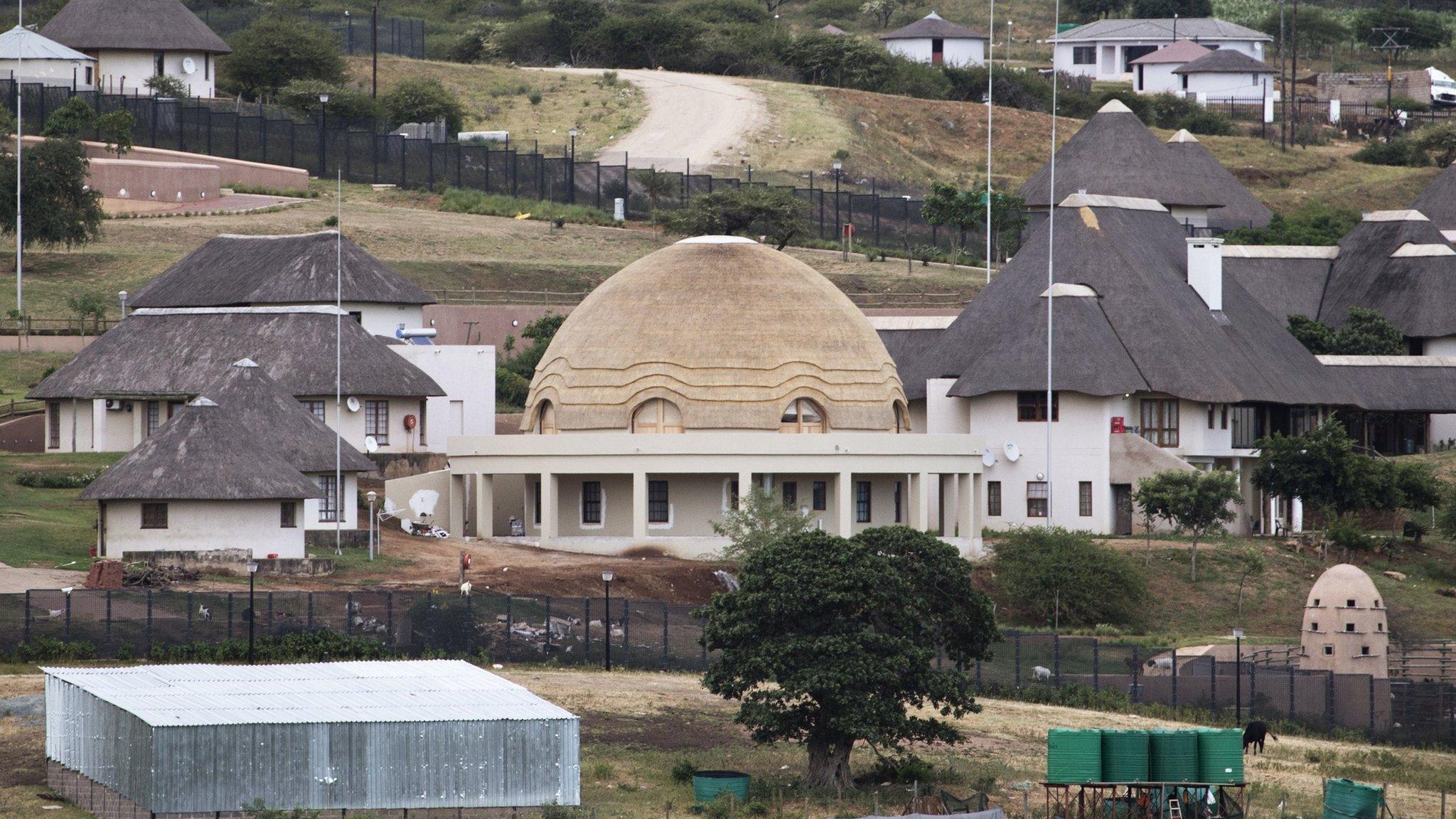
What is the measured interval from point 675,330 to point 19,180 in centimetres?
3152

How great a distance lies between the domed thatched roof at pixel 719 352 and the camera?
71000 mm

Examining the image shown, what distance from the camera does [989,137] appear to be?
356ft

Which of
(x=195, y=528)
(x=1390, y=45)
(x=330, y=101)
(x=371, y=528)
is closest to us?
(x=195, y=528)

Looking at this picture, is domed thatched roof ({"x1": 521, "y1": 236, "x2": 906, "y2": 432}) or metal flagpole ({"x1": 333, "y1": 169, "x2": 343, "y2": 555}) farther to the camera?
domed thatched roof ({"x1": 521, "y1": 236, "x2": 906, "y2": 432})

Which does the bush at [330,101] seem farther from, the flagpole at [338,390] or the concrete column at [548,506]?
the concrete column at [548,506]

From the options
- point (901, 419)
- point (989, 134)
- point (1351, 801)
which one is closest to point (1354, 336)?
point (901, 419)

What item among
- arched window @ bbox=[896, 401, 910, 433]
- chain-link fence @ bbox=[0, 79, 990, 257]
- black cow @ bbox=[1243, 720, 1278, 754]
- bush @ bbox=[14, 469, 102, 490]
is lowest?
black cow @ bbox=[1243, 720, 1278, 754]

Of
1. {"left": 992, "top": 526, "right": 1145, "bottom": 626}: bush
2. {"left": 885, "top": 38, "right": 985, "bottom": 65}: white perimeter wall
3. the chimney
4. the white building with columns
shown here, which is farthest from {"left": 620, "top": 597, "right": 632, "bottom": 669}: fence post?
{"left": 885, "top": 38, "right": 985, "bottom": 65}: white perimeter wall

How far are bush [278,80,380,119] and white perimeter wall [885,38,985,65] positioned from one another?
42822 millimetres

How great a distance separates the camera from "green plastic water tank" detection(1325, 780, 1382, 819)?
132 ft

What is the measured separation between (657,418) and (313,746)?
34068mm

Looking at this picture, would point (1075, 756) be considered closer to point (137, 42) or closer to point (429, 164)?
point (429, 164)

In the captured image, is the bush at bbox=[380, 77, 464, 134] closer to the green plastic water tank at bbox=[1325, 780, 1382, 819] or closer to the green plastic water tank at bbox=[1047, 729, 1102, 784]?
the green plastic water tank at bbox=[1047, 729, 1102, 784]

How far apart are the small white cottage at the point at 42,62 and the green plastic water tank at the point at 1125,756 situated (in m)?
83.5
